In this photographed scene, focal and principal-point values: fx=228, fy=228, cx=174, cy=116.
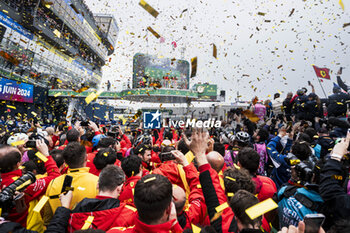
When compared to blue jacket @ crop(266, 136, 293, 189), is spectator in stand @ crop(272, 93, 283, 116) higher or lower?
higher

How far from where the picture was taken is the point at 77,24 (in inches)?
1578

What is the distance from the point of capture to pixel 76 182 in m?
2.95

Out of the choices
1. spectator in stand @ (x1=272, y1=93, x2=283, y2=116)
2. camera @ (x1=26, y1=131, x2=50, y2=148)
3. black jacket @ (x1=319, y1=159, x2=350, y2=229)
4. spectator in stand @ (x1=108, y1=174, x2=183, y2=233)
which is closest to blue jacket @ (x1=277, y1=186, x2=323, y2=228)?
black jacket @ (x1=319, y1=159, x2=350, y2=229)

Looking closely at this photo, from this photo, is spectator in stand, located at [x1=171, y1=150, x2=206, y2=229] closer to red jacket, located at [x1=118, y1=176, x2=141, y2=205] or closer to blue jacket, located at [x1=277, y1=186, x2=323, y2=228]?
blue jacket, located at [x1=277, y1=186, x2=323, y2=228]

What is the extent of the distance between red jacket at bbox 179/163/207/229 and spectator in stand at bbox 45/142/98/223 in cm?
133

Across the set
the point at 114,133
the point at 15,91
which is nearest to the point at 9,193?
the point at 114,133

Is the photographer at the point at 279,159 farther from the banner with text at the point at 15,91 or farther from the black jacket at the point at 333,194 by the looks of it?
the banner with text at the point at 15,91

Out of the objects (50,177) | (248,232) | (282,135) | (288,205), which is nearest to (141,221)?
(248,232)

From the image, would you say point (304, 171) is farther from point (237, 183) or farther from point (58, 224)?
point (58, 224)

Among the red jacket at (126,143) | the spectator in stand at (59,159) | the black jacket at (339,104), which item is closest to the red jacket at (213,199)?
the spectator in stand at (59,159)

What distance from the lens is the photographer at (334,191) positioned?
2.09 metres

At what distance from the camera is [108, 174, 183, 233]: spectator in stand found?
1713 mm

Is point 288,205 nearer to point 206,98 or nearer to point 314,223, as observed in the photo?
point 314,223

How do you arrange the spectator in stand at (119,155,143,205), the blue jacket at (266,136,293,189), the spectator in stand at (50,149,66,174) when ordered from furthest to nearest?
1. the blue jacket at (266,136,293,189)
2. the spectator in stand at (50,149,66,174)
3. the spectator in stand at (119,155,143,205)
